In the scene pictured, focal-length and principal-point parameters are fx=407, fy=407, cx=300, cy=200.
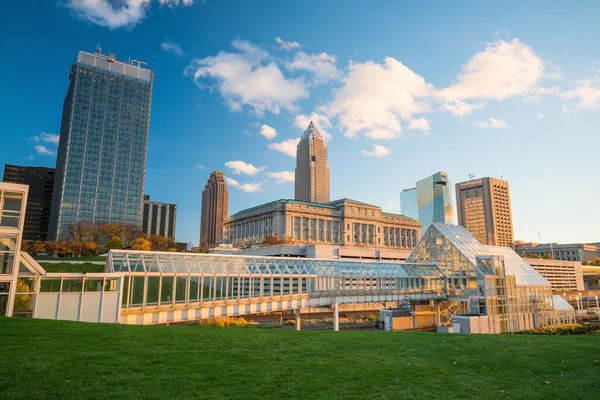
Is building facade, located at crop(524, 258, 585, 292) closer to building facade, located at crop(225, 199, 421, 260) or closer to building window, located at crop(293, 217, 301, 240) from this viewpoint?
building facade, located at crop(225, 199, 421, 260)

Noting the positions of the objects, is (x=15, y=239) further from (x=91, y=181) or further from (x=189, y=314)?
(x=91, y=181)

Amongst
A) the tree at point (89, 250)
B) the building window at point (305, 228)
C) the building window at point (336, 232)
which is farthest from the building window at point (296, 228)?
the tree at point (89, 250)

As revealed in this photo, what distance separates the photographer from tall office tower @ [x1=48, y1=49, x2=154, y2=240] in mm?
168000

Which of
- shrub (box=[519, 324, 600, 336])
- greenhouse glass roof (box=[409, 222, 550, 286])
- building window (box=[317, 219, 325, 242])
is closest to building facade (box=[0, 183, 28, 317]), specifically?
greenhouse glass roof (box=[409, 222, 550, 286])

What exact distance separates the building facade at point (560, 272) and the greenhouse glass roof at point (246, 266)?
82.5 m

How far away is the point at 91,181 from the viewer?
17150cm

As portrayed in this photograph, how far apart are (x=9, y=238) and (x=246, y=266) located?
23257mm

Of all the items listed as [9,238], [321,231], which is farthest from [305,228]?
[9,238]

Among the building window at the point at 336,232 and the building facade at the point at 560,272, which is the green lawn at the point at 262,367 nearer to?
the building facade at the point at 560,272

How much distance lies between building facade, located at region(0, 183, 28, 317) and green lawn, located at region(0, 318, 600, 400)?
236 inches

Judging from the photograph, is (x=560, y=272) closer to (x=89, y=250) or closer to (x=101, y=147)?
Answer: (x=89, y=250)

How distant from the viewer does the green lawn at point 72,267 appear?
71562 millimetres

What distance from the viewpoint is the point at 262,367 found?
46.4 ft

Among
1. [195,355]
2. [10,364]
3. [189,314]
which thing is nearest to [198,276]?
[189,314]
